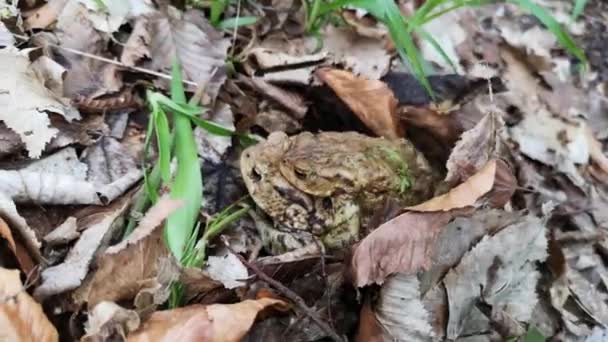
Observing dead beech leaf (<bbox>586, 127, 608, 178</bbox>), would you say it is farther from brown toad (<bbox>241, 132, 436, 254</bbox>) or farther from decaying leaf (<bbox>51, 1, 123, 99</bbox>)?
decaying leaf (<bbox>51, 1, 123, 99</bbox>)

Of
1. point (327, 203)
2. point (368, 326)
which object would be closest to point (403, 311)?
point (368, 326)

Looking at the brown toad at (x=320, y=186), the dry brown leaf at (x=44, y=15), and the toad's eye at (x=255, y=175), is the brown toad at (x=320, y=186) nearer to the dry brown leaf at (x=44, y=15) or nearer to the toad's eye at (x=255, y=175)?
the toad's eye at (x=255, y=175)

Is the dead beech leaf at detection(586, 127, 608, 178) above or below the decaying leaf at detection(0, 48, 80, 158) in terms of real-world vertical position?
below

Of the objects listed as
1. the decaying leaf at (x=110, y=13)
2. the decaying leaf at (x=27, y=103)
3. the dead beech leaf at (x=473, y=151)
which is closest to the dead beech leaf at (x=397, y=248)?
the dead beech leaf at (x=473, y=151)

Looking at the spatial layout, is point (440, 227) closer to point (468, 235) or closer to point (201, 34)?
point (468, 235)

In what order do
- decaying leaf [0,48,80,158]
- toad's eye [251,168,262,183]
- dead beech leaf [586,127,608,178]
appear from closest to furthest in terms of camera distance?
decaying leaf [0,48,80,158] < toad's eye [251,168,262,183] < dead beech leaf [586,127,608,178]

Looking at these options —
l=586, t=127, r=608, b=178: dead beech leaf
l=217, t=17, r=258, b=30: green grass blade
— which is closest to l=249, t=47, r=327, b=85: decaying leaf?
l=217, t=17, r=258, b=30: green grass blade

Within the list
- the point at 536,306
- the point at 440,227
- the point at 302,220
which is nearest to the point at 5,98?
the point at 302,220
